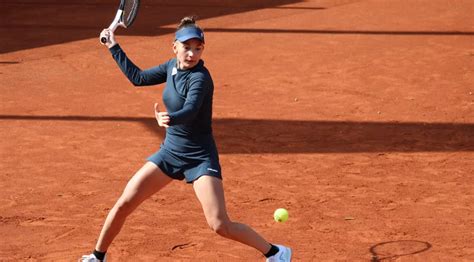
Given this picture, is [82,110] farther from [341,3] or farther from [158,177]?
[341,3]

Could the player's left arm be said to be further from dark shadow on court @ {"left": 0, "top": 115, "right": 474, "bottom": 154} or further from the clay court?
dark shadow on court @ {"left": 0, "top": 115, "right": 474, "bottom": 154}

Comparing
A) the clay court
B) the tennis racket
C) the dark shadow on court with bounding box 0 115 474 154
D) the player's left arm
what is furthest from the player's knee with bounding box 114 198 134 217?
the dark shadow on court with bounding box 0 115 474 154

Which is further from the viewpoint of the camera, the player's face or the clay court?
the clay court

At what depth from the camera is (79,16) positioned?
847 inches

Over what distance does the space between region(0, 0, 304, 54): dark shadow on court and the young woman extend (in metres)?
11.0

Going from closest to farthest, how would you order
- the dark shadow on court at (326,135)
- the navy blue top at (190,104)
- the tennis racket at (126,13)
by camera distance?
Result: 1. the navy blue top at (190,104)
2. the tennis racket at (126,13)
3. the dark shadow on court at (326,135)

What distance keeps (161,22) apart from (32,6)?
365cm

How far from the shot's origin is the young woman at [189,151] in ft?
24.8

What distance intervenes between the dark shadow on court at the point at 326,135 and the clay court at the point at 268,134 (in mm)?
38

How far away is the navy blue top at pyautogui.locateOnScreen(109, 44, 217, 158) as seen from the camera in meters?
7.49

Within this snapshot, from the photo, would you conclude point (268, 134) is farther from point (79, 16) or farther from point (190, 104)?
point (79, 16)

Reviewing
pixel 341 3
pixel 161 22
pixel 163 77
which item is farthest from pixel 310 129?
pixel 341 3

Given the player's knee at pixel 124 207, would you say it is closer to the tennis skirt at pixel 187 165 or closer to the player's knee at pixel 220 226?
the tennis skirt at pixel 187 165

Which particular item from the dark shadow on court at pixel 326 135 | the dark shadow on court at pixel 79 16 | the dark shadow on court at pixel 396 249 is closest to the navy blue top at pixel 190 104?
the dark shadow on court at pixel 396 249
